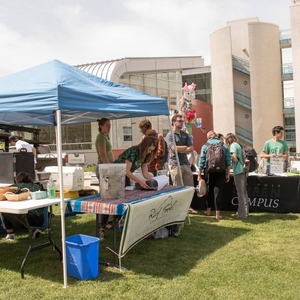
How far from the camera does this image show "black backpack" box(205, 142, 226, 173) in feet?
18.6

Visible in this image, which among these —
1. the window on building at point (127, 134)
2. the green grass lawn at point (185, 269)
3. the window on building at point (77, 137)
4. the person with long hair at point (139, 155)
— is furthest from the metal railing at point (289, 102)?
the person with long hair at point (139, 155)

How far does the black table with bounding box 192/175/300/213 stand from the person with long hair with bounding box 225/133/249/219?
45 centimetres

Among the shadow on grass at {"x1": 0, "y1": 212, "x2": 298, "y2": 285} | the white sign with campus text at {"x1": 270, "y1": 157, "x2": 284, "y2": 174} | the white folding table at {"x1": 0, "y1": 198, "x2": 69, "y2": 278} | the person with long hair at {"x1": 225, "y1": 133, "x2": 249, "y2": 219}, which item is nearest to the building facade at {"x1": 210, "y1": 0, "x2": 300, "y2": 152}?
the white sign with campus text at {"x1": 270, "y1": 157, "x2": 284, "y2": 174}

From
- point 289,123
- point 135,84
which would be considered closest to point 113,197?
point 135,84

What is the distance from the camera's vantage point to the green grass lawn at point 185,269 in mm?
3064

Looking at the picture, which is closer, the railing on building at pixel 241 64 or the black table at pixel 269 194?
the black table at pixel 269 194

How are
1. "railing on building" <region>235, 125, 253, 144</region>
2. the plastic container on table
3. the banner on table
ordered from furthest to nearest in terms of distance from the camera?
1. "railing on building" <region>235, 125, 253, 144</region>
2. the plastic container on table
3. the banner on table

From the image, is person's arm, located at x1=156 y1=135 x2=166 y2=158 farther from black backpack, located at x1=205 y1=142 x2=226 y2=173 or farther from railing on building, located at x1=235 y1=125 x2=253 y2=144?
railing on building, located at x1=235 y1=125 x2=253 y2=144

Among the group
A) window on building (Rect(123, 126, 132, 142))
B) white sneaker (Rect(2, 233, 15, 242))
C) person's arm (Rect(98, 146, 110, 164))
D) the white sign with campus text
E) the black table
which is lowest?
white sneaker (Rect(2, 233, 15, 242))

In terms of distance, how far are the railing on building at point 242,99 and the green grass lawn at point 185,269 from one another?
19.4 metres

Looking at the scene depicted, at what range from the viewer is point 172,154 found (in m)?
6.04

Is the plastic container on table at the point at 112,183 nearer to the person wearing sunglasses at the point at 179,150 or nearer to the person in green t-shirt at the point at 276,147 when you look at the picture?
the person wearing sunglasses at the point at 179,150

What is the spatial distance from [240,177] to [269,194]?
0.86 metres

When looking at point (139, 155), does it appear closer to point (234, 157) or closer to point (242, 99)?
point (234, 157)
